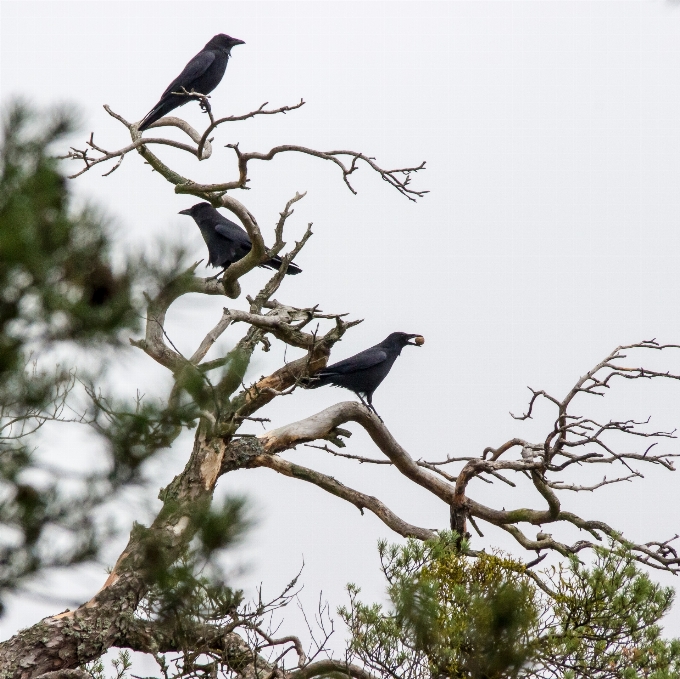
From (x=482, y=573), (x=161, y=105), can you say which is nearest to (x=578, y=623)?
(x=482, y=573)

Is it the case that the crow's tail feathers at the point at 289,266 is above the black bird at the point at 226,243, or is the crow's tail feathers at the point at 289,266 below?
below

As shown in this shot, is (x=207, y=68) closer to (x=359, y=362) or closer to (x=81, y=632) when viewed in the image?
(x=359, y=362)

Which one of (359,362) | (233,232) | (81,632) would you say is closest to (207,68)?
(233,232)

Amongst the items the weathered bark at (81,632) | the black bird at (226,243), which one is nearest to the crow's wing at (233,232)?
the black bird at (226,243)

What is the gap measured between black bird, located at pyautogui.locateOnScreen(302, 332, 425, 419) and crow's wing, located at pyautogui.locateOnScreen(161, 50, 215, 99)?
2.77m

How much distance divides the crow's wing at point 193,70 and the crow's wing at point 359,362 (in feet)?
8.98

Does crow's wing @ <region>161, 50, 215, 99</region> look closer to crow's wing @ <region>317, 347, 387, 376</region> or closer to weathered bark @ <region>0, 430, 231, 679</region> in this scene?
crow's wing @ <region>317, 347, 387, 376</region>

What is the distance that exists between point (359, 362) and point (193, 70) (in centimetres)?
297

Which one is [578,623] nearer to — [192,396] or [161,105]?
[192,396]

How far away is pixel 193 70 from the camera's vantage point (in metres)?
7.76

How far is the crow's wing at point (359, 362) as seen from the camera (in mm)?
7027

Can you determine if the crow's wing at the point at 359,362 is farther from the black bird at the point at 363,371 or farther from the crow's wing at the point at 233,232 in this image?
the crow's wing at the point at 233,232

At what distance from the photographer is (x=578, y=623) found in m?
4.29

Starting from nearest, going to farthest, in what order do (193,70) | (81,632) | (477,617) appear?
(477,617)
(81,632)
(193,70)
